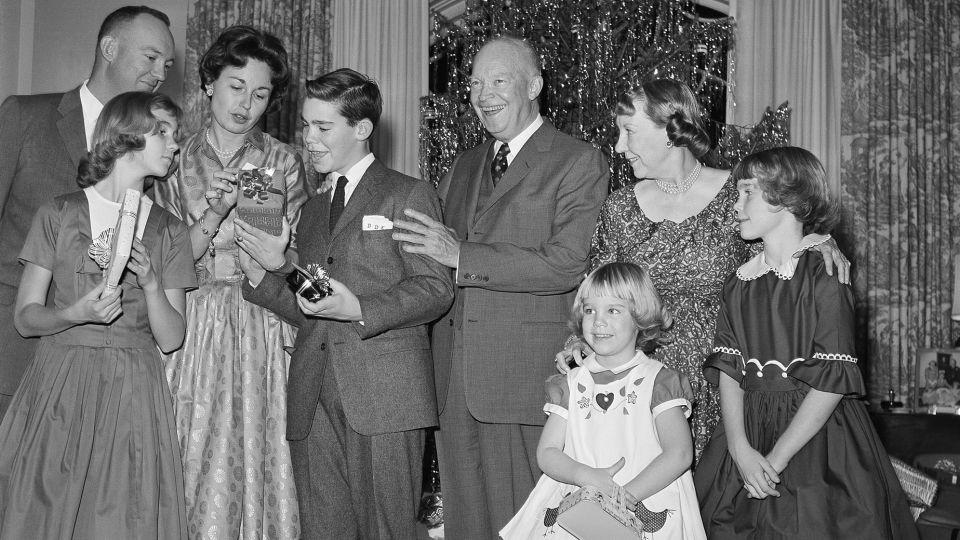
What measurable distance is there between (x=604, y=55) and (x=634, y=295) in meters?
2.71

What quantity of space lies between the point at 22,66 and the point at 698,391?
6013 millimetres

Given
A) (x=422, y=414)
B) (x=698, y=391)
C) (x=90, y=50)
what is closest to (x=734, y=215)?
(x=698, y=391)

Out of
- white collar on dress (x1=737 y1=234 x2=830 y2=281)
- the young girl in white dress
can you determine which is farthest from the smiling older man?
white collar on dress (x1=737 y1=234 x2=830 y2=281)

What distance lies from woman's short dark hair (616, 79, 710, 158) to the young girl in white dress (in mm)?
473

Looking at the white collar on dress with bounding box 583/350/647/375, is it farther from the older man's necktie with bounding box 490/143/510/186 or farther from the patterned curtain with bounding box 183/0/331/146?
the patterned curtain with bounding box 183/0/331/146

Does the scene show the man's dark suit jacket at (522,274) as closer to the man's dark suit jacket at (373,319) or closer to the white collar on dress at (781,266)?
the man's dark suit jacket at (373,319)

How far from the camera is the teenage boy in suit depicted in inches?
109

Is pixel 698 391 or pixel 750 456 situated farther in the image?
pixel 698 391

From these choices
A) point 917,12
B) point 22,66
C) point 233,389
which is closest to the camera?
point 233,389

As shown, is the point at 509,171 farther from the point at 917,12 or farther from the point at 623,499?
the point at 917,12

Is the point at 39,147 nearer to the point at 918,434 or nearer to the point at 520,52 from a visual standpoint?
the point at 520,52

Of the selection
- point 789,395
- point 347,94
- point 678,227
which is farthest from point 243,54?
point 789,395

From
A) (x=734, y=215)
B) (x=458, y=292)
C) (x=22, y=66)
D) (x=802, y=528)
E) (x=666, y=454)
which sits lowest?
(x=802, y=528)

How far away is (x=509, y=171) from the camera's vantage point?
3150mm
